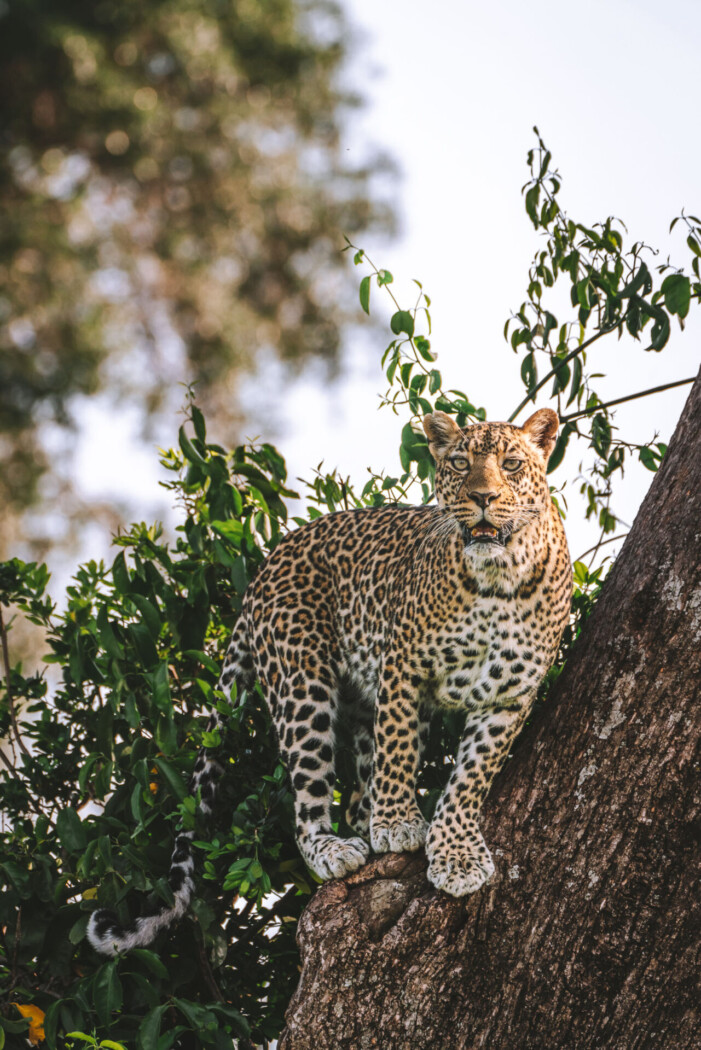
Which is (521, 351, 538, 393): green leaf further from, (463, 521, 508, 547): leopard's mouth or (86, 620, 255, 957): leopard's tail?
(86, 620, 255, 957): leopard's tail

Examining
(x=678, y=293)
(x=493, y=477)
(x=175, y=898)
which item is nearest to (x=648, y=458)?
(x=678, y=293)

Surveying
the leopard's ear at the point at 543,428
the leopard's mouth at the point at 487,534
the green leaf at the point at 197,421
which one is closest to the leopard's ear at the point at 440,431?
the leopard's ear at the point at 543,428

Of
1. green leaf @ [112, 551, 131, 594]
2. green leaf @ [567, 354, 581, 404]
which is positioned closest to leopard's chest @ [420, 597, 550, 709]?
green leaf @ [567, 354, 581, 404]

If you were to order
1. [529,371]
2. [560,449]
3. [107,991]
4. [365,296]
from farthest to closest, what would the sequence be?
[529,371], [560,449], [365,296], [107,991]

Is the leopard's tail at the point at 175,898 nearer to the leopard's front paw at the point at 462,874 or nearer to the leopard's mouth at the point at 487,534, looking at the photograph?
the leopard's front paw at the point at 462,874

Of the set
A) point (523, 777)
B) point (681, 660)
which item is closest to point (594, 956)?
point (523, 777)

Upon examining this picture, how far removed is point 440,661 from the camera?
446 cm

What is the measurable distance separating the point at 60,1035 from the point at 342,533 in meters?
2.41

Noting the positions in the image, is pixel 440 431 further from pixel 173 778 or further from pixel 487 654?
pixel 173 778

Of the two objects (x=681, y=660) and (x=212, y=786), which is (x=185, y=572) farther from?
(x=681, y=660)

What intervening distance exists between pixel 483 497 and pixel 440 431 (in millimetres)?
434

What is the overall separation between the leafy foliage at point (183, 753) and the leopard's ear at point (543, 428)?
19.4 inches

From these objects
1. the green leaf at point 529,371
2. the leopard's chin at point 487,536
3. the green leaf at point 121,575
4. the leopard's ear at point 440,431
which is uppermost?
the green leaf at point 529,371

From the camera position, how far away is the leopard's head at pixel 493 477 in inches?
165
